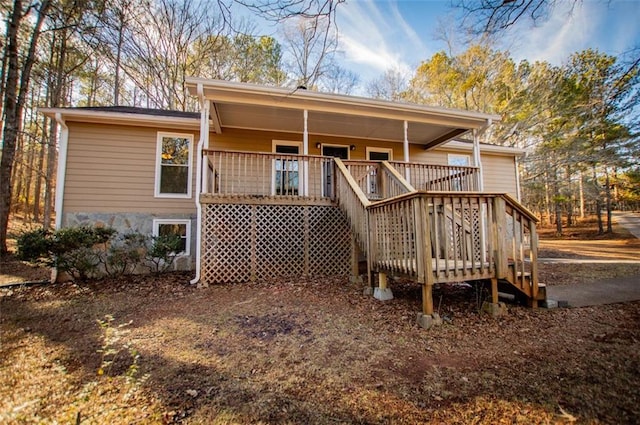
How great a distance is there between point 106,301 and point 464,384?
212 inches

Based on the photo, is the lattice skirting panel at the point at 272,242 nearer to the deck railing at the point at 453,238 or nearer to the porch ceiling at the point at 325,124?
the deck railing at the point at 453,238

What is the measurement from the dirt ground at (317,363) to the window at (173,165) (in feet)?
11.9

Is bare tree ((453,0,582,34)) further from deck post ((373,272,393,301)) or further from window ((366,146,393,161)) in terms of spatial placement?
window ((366,146,393,161))

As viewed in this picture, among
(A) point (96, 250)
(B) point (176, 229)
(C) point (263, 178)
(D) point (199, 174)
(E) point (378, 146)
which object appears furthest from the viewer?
(E) point (378, 146)

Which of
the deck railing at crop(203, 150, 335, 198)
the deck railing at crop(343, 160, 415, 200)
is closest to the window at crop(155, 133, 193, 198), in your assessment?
the deck railing at crop(203, 150, 335, 198)

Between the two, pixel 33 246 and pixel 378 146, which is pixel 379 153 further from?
pixel 33 246

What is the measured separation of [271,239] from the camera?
6203 mm

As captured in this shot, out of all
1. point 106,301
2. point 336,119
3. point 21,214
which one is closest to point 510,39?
point 336,119

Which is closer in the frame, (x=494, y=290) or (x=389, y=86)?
(x=494, y=290)

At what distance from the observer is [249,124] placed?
8.00 meters

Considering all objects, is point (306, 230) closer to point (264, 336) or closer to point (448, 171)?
point (264, 336)

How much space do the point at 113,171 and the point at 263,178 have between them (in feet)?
14.8

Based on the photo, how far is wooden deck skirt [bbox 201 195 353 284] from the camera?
232 inches

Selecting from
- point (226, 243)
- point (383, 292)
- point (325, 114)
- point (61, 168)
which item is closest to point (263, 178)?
point (226, 243)
